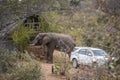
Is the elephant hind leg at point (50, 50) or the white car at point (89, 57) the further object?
the elephant hind leg at point (50, 50)

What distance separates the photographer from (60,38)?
23.1m

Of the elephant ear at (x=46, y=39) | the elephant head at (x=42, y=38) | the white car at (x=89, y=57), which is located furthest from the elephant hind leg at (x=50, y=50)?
the white car at (x=89, y=57)

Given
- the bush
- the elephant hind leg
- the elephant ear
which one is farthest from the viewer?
the elephant hind leg

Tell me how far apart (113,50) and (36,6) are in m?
5.23

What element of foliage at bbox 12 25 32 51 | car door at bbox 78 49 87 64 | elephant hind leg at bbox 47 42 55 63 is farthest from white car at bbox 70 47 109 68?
foliage at bbox 12 25 32 51

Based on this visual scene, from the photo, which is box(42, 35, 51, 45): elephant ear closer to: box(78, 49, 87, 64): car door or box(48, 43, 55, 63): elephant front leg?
box(48, 43, 55, 63): elephant front leg

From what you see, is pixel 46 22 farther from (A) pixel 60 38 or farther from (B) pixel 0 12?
(B) pixel 0 12

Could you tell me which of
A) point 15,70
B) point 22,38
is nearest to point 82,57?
point 15,70

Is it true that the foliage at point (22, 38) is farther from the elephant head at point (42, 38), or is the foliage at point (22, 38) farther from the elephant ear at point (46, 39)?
the elephant ear at point (46, 39)

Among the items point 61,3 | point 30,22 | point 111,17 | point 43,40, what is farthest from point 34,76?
point 30,22

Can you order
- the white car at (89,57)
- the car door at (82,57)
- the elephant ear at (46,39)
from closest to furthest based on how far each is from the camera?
the white car at (89,57) < the car door at (82,57) < the elephant ear at (46,39)

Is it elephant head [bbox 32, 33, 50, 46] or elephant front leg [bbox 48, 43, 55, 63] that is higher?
elephant head [bbox 32, 33, 50, 46]

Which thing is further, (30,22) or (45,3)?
(30,22)

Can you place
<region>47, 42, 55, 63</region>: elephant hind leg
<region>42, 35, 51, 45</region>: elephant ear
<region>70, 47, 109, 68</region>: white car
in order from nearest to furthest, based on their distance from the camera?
<region>70, 47, 109, 68</region>: white car, <region>42, 35, 51, 45</region>: elephant ear, <region>47, 42, 55, 63</region>: elephant hind leg
